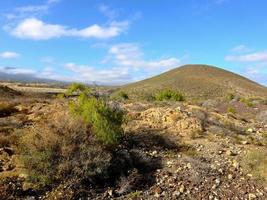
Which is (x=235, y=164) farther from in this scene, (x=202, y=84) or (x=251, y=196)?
(x=202, y=84)

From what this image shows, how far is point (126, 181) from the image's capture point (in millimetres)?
9289

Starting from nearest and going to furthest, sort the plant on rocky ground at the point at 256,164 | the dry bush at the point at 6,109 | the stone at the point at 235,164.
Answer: the plant on rocky ground at the point at 256,164, the stone at the point at 235,164, the dry bush at the point at 6,109

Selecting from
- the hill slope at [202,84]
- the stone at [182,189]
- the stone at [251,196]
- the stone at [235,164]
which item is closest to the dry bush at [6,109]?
the stone at [182,189]

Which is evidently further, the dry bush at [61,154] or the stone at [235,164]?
the stone at [235,164]

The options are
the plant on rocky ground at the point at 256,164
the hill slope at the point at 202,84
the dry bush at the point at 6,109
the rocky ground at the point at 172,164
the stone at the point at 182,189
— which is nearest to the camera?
the rocky ground at the point at 172,164

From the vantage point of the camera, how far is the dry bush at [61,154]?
9062 mm

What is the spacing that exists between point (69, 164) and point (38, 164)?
0.70m

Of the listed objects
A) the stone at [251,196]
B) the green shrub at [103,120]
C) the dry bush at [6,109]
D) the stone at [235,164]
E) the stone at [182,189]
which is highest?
the green shrub at [103,120]

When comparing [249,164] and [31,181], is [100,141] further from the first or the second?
[249,164]

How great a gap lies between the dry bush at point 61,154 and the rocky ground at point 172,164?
30 cm

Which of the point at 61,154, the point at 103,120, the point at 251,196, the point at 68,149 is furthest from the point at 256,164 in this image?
the point at 61,154

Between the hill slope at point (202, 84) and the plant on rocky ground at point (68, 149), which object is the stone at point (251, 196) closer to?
the plant on rocky ground at point (68, 149)

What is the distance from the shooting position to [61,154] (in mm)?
9438

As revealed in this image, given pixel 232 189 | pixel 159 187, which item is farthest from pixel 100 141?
pixel 232 189
